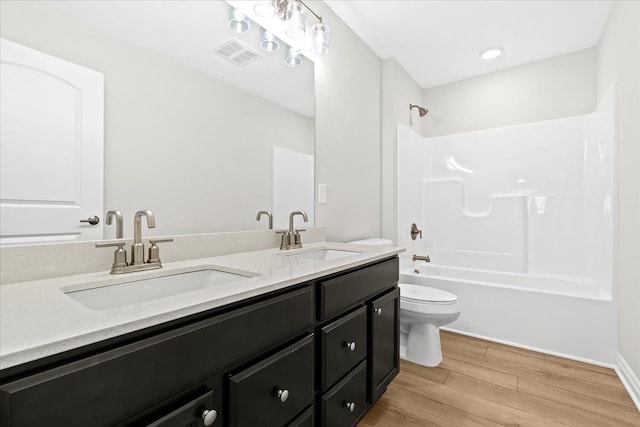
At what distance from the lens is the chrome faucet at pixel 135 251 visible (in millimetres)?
919

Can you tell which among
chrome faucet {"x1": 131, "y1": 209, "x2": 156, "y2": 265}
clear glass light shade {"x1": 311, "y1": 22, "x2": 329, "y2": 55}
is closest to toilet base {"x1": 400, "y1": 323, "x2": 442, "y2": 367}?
chrome faucet {"x1": 131, "y1": 209, "x2": 156, "y2": 265}

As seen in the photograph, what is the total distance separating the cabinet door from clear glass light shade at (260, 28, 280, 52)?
1.39 m

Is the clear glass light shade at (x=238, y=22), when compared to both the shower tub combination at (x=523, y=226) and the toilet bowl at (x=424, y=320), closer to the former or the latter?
the shower tub combination at (x=523, y=226)

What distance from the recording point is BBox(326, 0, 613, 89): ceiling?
2039 millimetres

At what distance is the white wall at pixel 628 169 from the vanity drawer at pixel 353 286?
1.38 metres

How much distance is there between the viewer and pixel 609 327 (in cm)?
201

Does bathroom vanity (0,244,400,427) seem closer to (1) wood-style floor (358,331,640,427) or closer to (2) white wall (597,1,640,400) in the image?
(1) wood-style floor (358,331,640,427)

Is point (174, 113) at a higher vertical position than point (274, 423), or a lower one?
higher

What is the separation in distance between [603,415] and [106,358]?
86.9 inches

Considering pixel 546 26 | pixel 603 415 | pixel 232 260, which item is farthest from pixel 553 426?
pixel 546 26

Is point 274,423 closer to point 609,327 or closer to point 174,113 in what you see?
point 174,113

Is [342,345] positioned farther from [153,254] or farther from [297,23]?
[297,23]

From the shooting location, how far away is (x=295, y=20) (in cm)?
163

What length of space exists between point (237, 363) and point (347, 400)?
0.66 metres
